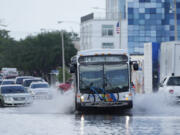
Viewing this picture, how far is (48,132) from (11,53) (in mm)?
104355

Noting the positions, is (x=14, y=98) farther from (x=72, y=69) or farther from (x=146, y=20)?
(x=146, y=20)

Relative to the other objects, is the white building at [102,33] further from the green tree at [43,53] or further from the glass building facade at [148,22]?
the green tree at [43,53]

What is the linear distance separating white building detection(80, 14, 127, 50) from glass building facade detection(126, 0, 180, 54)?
202cm

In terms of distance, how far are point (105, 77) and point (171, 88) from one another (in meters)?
5.82

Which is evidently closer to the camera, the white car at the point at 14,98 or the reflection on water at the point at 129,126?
the reflection on water at the point at 129,126

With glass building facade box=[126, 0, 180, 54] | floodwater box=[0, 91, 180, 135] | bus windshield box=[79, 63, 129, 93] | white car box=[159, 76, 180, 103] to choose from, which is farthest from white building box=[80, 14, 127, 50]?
floodwater box=[0, 91, 180, 135]

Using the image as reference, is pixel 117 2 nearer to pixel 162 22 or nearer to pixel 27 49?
pixel 162 22

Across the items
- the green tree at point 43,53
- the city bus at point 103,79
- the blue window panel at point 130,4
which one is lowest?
the green tree at point 43,53

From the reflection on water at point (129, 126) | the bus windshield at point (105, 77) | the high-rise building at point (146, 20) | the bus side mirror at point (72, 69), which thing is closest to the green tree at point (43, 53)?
the high-rise building at point (146, 20)

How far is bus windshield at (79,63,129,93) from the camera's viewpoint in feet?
94.3

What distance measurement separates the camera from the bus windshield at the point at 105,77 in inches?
1132

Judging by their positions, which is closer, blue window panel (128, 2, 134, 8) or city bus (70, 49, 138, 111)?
city bus (70, 49, 138, 111)

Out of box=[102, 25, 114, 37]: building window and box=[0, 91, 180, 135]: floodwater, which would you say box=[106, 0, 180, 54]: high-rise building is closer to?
box=[102, 25, 114, 37]: building window

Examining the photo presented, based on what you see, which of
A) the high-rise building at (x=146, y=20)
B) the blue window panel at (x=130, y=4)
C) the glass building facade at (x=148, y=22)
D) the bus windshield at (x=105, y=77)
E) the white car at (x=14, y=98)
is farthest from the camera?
the glass building facade at (x=148, y=22)
